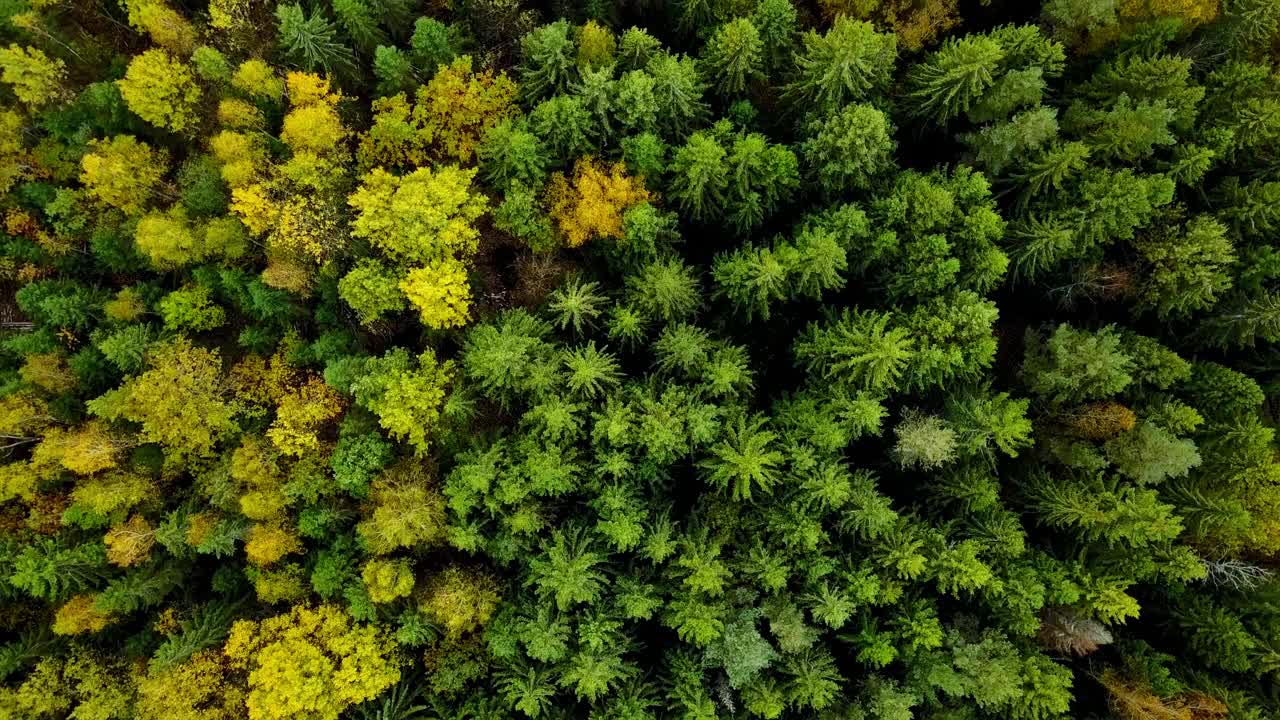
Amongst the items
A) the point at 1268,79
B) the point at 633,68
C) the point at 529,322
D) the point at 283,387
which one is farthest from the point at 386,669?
the point at 1268,79

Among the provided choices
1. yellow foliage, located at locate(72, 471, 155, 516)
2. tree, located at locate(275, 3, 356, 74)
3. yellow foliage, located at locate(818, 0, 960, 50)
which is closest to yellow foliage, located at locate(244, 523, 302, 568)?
yellow foliage, located at locate(72, 471, 155, 516)

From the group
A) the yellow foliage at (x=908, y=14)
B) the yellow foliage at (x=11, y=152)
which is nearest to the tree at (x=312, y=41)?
the yellow foliage at (x=11, y=152)

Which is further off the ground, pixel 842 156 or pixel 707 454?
pixel 842 156

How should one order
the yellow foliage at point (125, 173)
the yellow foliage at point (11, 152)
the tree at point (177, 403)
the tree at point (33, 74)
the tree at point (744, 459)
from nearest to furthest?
1. the tree at point (744, 459)
2. the tree at point (177, 403)
3. the tree at point (33, 74)
4. the yellow foliage at point (125, 173)
5. the yellow foliage at point (11, 152)

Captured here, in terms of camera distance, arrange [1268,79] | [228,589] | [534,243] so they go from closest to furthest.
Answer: [1268,79]
[534,243]
[228,589]

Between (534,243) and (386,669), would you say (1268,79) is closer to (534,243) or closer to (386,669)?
(534,243)

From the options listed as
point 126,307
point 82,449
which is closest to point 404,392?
point 82,449

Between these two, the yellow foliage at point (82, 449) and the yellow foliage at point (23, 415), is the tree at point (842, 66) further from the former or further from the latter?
the yellow foliage at point (23, 415)

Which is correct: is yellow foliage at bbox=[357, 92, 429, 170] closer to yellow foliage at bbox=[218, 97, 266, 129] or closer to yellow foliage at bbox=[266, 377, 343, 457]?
yellow foliage at bbox=[218, 97, 266, 129]
